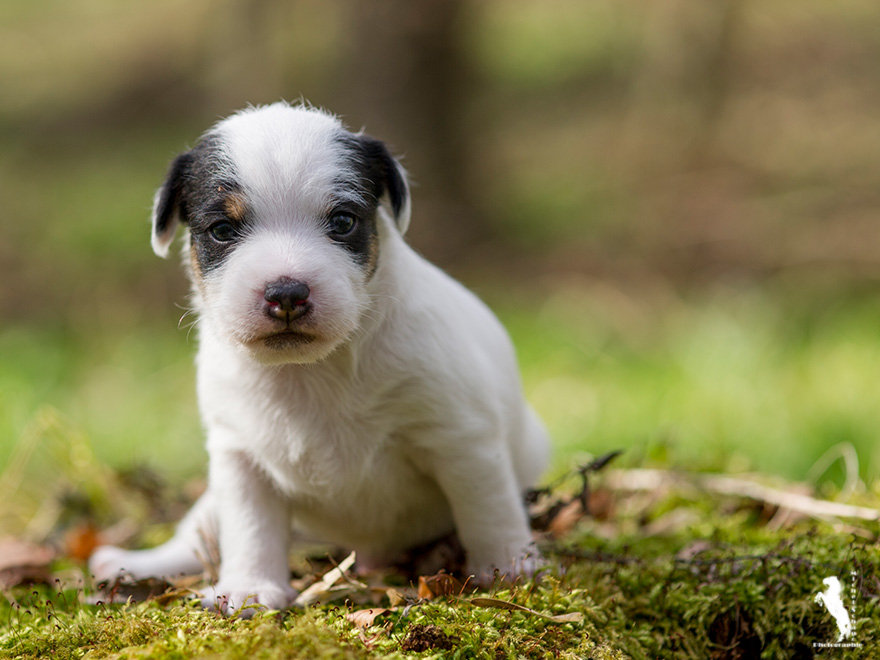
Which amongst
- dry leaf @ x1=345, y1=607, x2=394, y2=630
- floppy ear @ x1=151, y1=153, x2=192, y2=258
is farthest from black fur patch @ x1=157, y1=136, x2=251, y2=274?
dry leaf @ x1=345, y1=607, x2=394, y2=630

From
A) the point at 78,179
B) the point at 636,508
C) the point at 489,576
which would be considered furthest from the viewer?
the point at 78,179

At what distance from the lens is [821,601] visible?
Answer: 2.81 m

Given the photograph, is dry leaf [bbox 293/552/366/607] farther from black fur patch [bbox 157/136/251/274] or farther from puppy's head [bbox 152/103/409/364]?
black fur patch [bbox 157/136/251/274]

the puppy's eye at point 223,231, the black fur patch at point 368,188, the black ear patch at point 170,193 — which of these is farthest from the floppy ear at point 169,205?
the black fur patch at point 368,188

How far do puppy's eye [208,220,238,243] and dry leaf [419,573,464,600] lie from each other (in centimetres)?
123

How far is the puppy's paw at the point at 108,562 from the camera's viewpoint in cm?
357

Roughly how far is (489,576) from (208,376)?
1201mm

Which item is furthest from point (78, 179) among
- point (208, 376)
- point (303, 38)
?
point (208, 376)

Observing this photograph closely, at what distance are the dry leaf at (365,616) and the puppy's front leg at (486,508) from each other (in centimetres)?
59

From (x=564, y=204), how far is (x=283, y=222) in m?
10.4

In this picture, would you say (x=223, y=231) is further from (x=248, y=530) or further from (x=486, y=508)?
(x=486, y=508)

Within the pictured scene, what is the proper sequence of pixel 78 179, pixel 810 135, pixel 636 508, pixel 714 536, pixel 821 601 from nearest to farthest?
pixel 821 601, pixel 714 536, pixel 636 508, pixel 810 135, pixel 78 179

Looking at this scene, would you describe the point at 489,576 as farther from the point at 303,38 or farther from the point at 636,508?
the point at 303,38

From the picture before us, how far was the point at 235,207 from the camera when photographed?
115 inches
